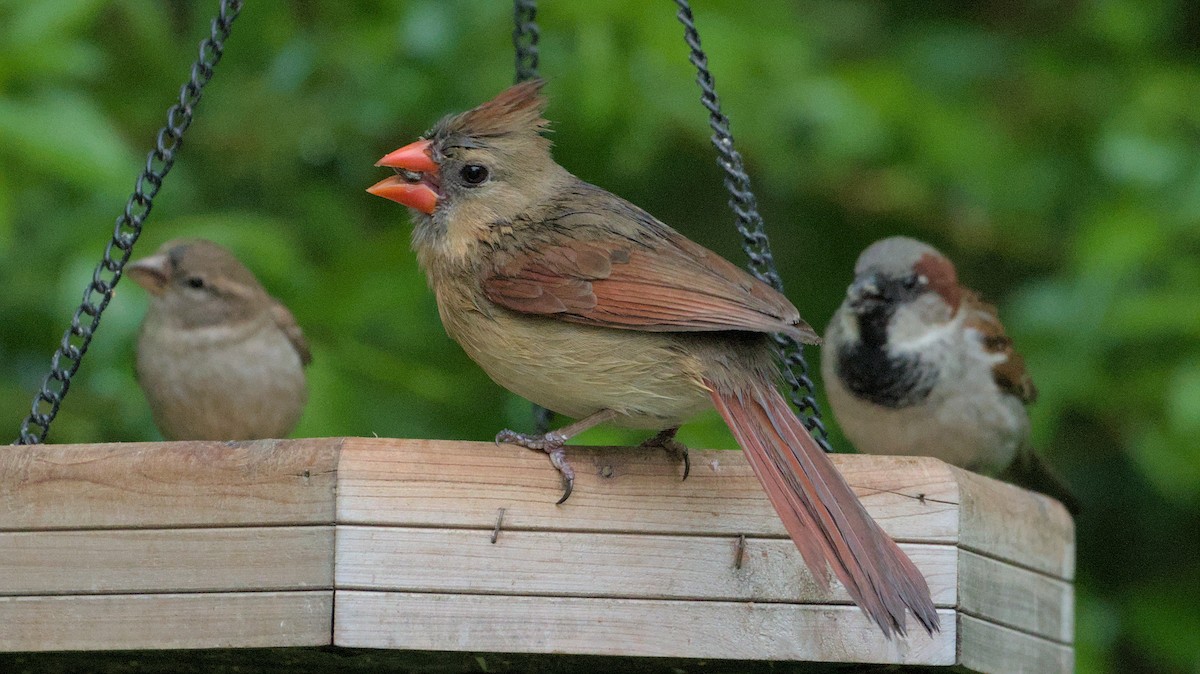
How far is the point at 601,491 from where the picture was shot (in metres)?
2.52

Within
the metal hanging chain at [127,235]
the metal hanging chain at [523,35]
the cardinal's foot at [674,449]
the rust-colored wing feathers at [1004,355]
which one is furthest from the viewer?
the rust-colored wing feathers at [1004,355]

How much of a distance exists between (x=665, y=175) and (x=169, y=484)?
353 centimetres

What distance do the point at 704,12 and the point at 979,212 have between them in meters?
1.47

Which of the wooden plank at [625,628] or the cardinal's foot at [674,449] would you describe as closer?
the wooden plank at [625,628]

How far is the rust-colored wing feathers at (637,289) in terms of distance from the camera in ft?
8.61

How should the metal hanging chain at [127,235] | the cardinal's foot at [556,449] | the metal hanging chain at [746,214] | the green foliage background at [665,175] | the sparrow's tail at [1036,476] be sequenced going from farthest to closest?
the sparrow's tail at [1036,476] → the green foliage background at [665,175] → the metal hanging chain at [746,214] → the metal hanging chain at [127,235] → the cardinal's foot at [556,449]

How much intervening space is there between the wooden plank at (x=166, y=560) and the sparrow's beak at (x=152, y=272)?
76.6 inches

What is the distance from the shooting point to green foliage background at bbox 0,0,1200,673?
168 inches

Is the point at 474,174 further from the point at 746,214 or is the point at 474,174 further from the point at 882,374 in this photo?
the point at 882,374

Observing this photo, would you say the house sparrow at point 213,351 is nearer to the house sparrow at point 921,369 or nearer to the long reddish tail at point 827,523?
the house sparrow at point 921,369

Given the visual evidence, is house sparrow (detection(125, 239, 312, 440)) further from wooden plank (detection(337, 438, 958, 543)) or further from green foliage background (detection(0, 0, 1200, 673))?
wooden plank (detection(337, 438, 958, 543))

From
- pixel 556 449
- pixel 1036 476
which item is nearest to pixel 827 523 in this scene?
pixel 556 449

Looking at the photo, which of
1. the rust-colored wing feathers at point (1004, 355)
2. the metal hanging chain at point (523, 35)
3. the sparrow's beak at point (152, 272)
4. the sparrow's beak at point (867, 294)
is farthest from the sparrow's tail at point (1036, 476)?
the sparrow's beak at point (152, 272)

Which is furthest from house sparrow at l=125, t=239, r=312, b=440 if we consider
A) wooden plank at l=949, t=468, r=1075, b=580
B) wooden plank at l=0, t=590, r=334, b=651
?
wooden plank at l=949, t=468, r=1075, b=580
